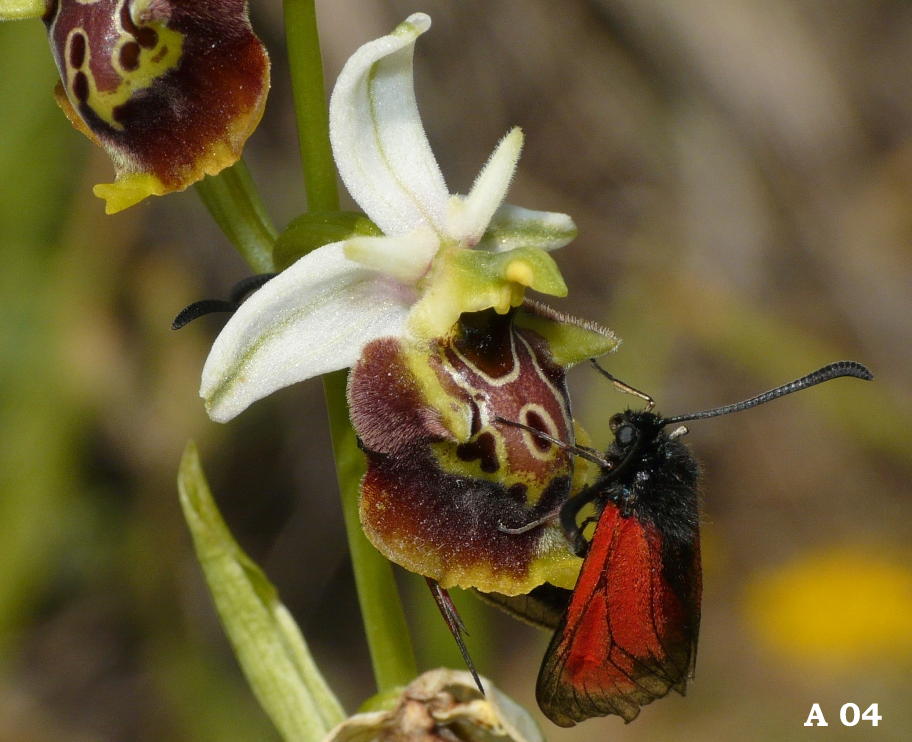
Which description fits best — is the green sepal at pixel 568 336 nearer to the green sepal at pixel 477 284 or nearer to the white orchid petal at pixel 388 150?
the green sepal at pixel 477 284

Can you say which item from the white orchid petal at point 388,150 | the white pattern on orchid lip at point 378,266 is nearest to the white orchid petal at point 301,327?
the white pattern on orchid lip at point 378,266

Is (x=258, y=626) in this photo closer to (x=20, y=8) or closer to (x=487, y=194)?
(x=487, y=194)

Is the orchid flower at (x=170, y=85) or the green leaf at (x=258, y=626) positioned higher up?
the orchid flower at (x=170, y=85)

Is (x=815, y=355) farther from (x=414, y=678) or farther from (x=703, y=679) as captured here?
(x=414, y=678)

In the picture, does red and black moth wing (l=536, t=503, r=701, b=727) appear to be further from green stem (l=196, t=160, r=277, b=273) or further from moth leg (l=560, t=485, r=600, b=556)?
green stem (l=196, t=160, r=277, b=273)

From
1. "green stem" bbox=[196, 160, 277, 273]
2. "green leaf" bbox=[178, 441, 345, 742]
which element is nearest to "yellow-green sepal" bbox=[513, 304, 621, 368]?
"green stem" bbox=[196, 160, 277, 273]

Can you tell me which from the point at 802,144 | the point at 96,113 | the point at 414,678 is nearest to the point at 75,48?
the point at 96,113

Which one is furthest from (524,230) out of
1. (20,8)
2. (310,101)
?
(20,8)
